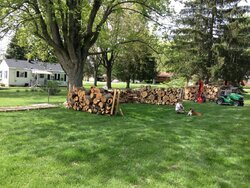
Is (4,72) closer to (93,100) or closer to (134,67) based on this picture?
(134,67)

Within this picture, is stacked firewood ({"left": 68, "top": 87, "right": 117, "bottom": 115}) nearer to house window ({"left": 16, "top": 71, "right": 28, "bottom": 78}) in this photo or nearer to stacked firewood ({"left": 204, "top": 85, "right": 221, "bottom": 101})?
stacked firewood ({"left": 204, "top": 85, "right": 221, "bottom": 101})

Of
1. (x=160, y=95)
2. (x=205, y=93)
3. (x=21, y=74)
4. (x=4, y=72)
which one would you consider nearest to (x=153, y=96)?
(x=160, y=95)

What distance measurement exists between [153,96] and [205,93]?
6800 millimetres

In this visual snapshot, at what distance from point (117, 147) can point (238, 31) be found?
966 inches

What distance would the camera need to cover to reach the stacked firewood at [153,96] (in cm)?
1648

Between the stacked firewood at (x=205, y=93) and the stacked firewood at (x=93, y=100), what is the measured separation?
35.5ft

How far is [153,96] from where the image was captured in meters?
17.0

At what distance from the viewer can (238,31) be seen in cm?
2745

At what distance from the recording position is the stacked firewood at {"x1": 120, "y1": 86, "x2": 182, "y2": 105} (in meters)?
16.5

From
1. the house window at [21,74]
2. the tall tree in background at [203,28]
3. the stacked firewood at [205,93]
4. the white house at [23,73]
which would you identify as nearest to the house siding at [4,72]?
the white house at [23,73]

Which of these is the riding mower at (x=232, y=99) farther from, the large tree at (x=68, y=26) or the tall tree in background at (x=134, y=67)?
the tall tree in background at (x=134, y=67)

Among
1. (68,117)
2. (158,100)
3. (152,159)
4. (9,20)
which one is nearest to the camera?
(152,159)

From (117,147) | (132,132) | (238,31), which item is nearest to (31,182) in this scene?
(117,147)

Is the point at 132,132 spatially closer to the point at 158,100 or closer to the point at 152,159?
the point at 152,159
